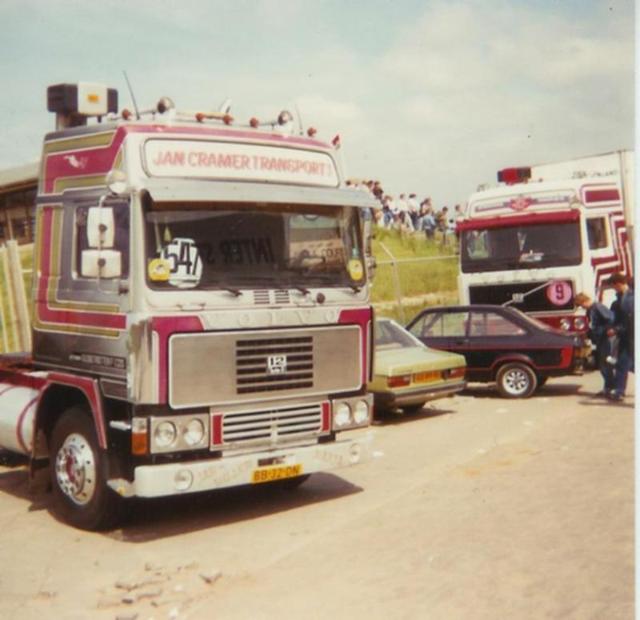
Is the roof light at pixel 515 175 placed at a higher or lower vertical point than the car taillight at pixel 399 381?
higher

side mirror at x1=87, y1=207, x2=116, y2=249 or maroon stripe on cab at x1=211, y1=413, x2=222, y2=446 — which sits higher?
side mirror at x1=87, y1=207, x2=116, y2=249

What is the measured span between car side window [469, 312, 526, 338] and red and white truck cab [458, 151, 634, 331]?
188 centimetres

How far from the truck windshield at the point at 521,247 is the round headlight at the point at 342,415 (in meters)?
8.85

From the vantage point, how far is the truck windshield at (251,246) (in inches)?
272

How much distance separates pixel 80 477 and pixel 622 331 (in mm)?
8233

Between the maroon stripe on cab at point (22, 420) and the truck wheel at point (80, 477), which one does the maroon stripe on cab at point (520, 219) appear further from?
the truck wheel at point (80, 477)

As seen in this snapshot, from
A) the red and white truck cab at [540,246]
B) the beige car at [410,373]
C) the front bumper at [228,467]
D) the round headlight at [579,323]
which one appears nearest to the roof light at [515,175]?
the red and white truck cab at [540,246]

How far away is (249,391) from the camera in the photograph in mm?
7227

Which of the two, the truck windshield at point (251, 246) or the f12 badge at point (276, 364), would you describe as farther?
the f12 badge at point (276, 364)

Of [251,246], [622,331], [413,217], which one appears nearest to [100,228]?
[251,246]

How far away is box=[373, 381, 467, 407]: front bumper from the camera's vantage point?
12.0 metres

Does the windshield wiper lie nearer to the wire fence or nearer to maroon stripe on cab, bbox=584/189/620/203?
maroon stripe on cab, bbox=584/189/620/203

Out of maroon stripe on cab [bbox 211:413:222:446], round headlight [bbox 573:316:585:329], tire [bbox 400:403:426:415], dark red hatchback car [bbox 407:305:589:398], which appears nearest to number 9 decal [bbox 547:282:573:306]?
round headlight [bbox 573:316:585:329]

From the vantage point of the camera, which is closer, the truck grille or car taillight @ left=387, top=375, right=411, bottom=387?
the truck grille
